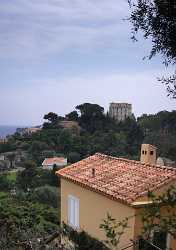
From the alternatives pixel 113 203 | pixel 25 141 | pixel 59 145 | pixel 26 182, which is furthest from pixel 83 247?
pixel 25 141

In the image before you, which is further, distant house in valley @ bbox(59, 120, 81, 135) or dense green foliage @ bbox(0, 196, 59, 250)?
distant house in valley @ bbox(59, 120, 81, 135)

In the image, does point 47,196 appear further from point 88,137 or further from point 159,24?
point 159,24

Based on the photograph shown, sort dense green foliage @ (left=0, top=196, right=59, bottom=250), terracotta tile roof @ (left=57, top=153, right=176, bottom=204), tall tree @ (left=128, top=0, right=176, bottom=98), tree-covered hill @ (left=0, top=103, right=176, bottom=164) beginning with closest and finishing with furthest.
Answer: tall tree @ (left=128, top=0, right=176, bottom=98) < terracotta tile roof @ (left=57, top=153, right=176, bottom=204) < dense green foliage @ (left=0, top=196, right=59, bottom=250) < tree-covered hill @ (left=0, top=103, right=176, bottom=164)

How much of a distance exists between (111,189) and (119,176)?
1122 mm

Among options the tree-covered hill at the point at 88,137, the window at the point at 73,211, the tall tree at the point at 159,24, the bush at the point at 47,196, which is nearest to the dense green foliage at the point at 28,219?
the window at the point at 73,211

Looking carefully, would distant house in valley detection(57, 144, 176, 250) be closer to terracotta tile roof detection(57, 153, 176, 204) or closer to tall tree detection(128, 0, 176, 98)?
terracotta tile roof detection(57, 153, 176, 204)

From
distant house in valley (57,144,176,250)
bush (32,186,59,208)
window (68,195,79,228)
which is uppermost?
distant house in valley (57,144,176,250)

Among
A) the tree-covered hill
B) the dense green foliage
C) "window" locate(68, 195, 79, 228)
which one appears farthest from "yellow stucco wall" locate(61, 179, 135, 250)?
the tree-covered hill

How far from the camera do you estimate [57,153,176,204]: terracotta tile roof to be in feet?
35.1

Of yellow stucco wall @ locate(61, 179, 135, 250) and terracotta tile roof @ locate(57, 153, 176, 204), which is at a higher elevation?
terracotta tile roof @ locate(57, 153, 176, 204)

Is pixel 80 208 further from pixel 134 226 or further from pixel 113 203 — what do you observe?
pixel 134 226

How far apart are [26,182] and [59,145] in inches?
855

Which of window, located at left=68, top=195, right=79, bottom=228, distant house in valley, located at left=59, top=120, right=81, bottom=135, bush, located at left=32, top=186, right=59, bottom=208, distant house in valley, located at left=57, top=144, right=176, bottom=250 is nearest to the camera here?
distant house in valley, located at left=57, top=144, right=176, bottom=250

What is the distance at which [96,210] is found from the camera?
11.6 metres
